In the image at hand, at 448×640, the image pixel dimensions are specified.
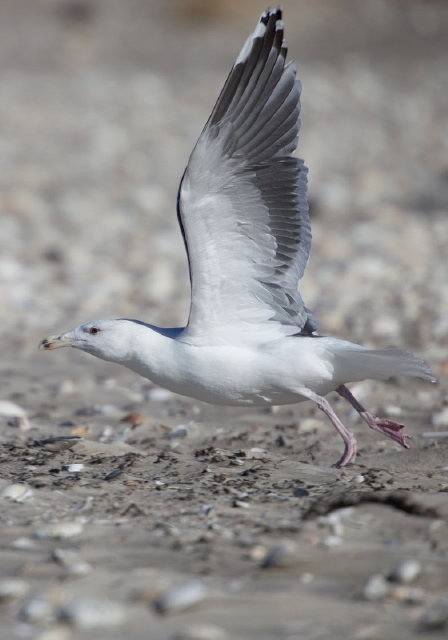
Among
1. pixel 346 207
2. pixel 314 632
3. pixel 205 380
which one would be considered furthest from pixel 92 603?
pixel 346 207

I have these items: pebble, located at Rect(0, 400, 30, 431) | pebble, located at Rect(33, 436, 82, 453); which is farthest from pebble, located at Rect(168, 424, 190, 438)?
pebble, located at Rect(0, 400, 30, 431)

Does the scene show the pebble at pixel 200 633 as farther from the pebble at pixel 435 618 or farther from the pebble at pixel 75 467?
the pebble at pixel 75 467

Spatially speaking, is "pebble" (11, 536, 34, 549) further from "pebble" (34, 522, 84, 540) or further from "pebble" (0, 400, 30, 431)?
"pebble" (0, 400, 30, 431)

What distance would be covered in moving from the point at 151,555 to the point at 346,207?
1003 centimetres

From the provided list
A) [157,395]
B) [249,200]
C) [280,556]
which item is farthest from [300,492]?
[157,395]

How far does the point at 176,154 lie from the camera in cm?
1466

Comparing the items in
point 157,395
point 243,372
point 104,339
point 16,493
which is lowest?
point 16,493

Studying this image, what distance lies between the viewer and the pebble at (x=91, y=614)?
2.72m

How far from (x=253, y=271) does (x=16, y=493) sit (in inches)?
67.9

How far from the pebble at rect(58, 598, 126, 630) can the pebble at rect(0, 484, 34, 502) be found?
110cm

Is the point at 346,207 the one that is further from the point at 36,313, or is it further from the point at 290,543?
the point at 290,543

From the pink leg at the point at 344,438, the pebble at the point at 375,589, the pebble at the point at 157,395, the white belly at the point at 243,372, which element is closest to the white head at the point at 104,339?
the white belly at the point at 243,372

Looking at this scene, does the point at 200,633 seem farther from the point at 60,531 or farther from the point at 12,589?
the point at 60,531

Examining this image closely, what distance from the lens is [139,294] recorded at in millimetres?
9430
